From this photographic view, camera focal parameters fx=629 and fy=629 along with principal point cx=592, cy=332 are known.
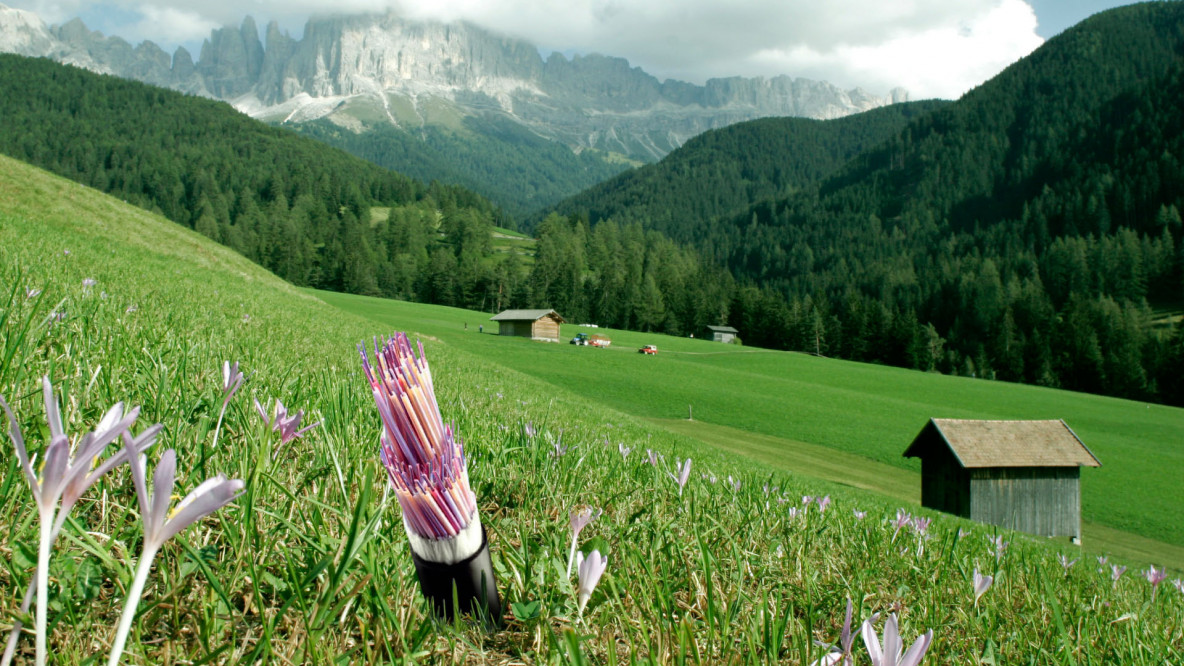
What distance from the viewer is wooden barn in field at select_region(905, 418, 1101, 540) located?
95.6 ft

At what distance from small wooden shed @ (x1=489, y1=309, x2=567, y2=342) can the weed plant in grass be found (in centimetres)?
7667

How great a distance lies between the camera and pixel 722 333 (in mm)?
128125

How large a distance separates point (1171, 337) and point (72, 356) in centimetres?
12276

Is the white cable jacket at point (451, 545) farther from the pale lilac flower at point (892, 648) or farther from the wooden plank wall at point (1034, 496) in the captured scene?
the wooden plank wall at point (1034, 496)

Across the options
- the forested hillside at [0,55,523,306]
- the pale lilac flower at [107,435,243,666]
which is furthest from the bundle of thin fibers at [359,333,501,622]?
the forested hillside at [0,55,523,306]

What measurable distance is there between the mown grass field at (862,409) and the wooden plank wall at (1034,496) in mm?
2198

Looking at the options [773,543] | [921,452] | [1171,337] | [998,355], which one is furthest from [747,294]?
[773,543]

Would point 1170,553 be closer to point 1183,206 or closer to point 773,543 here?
point 773,543

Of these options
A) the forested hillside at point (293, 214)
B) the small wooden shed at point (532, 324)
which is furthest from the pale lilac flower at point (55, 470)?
the forested hillside at point (293, 214)

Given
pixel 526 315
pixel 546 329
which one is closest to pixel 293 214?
pixel 526 315

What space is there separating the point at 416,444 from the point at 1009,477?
35690mm

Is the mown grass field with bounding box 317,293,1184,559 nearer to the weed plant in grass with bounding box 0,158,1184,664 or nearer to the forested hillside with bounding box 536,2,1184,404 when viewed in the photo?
the weed plant in grass with bounding box 0,158,1184,664

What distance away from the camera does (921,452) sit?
31.6 meters

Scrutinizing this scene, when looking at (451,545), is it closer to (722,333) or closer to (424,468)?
(424,468)
